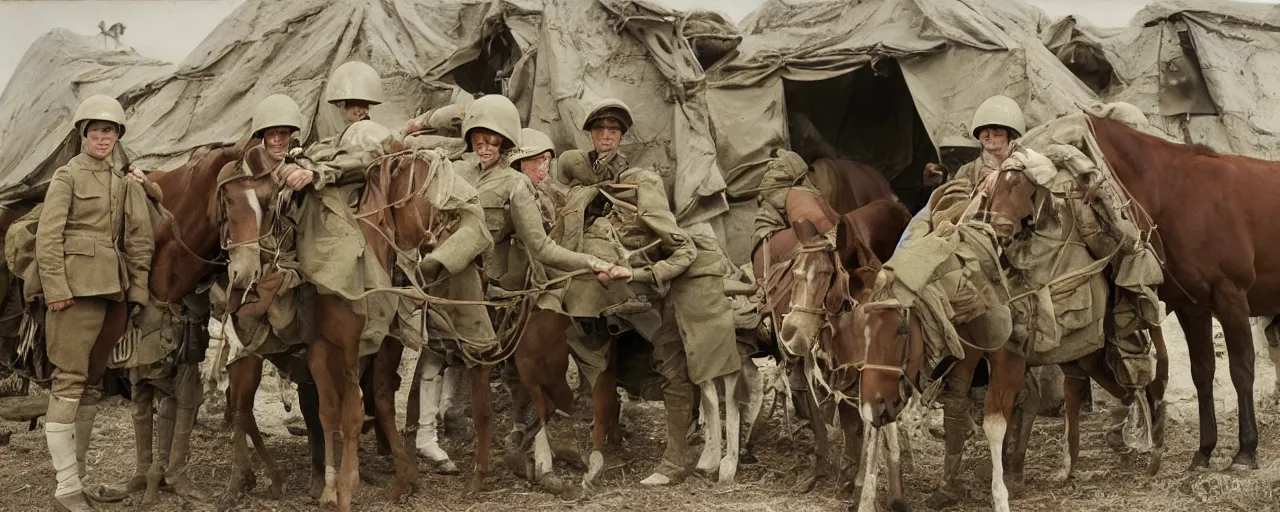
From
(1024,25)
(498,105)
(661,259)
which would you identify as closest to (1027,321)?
Answer: (661,259)

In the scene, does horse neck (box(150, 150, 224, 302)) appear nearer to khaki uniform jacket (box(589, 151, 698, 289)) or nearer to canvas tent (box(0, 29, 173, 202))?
khaki uniform jacket (box(589, 151, 698, 289))

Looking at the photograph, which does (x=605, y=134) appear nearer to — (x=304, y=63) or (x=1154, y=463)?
(x=304, y=63)

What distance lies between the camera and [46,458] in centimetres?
898

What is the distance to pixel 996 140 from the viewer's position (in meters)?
8.24

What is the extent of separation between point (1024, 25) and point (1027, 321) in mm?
5009

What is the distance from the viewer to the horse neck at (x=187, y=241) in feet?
24.2

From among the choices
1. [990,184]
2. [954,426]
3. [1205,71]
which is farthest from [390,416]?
[1205,71]

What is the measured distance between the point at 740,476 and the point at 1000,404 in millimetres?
1954

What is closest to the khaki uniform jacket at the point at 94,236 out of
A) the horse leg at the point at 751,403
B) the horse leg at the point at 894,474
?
the horse leg at the point at 751,403

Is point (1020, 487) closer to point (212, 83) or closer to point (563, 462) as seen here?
point (563, 462)

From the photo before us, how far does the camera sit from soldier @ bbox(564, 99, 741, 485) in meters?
8.09

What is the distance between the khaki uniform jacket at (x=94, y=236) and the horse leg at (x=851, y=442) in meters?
3.89

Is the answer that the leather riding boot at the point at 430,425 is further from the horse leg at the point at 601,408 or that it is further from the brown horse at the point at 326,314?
the brown horse at the point at 326,314

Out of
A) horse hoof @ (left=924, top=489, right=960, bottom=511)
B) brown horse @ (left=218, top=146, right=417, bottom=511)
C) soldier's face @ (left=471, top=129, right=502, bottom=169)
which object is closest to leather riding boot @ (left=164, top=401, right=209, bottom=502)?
brown horse @ (left=218, top=146, right=417, bottom=511)
